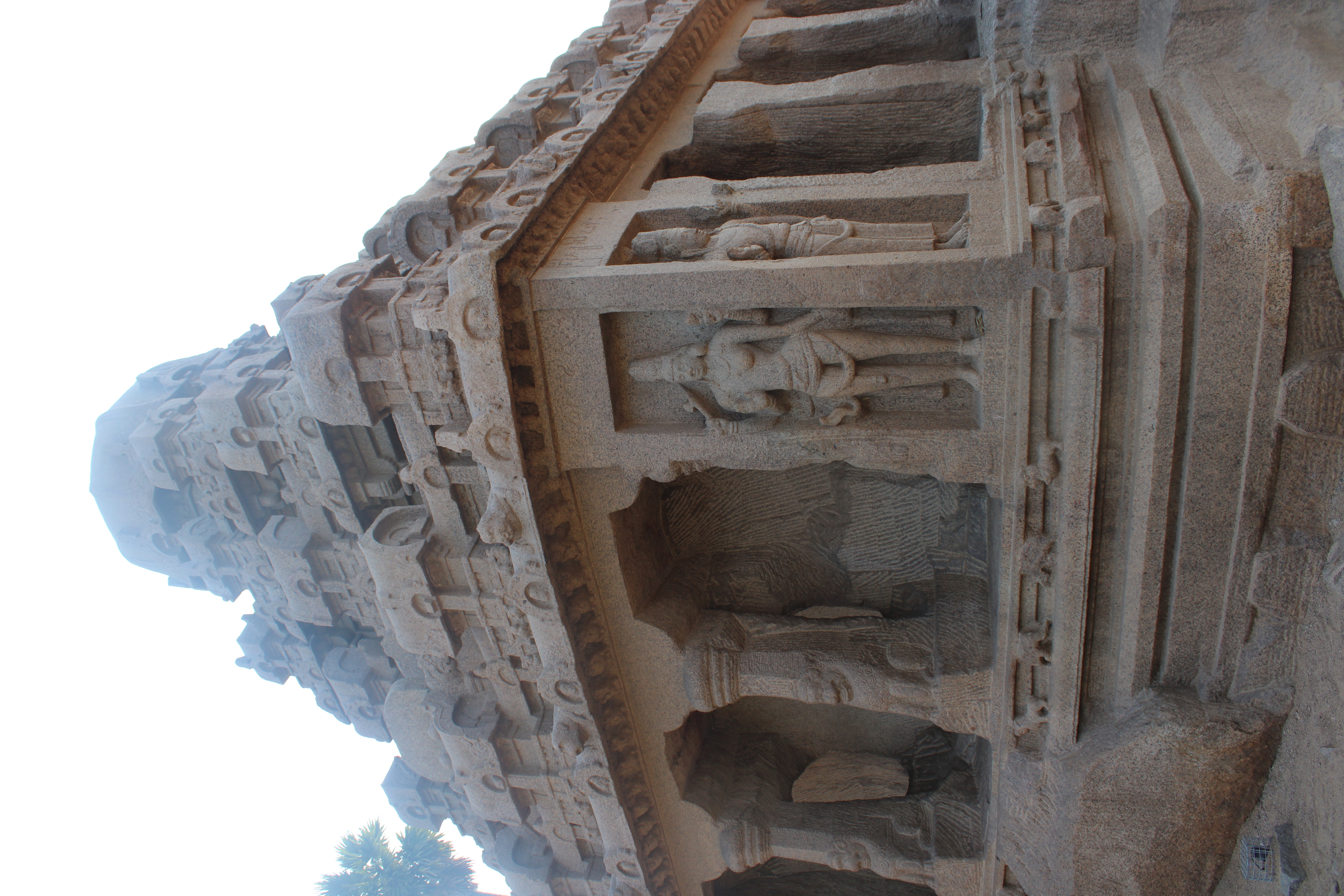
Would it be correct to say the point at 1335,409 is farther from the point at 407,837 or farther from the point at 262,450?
the point at 407,837

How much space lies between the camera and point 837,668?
4969mm

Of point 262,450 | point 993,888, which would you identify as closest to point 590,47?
point 262,450

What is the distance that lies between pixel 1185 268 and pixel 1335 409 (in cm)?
78

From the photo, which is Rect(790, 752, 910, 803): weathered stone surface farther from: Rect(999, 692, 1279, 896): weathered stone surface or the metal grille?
the metal grille

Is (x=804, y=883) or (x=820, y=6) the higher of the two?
(x=820, y=6)

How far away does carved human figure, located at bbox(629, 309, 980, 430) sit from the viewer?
3.75 m

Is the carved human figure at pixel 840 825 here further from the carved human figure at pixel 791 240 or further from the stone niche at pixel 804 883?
the carved human figure at pixel 791 240

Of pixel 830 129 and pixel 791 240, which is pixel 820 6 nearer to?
pixel 830 129

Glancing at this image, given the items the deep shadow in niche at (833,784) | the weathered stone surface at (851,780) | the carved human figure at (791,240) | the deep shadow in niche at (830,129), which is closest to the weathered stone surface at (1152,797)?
the deep shadow in niche at (833,784)

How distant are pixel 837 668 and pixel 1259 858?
7.27 ft

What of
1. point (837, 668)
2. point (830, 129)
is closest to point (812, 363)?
point (837, 668)

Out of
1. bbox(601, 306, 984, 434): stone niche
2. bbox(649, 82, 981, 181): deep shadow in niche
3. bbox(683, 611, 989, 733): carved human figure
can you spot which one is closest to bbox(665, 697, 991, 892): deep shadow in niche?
bbox(683, 611, 989, 733): carved human figure

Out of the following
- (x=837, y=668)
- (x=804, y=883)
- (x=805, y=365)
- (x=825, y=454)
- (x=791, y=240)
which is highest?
(x=791, y=240)

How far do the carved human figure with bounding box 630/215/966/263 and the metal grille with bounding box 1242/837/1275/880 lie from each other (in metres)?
3.23
